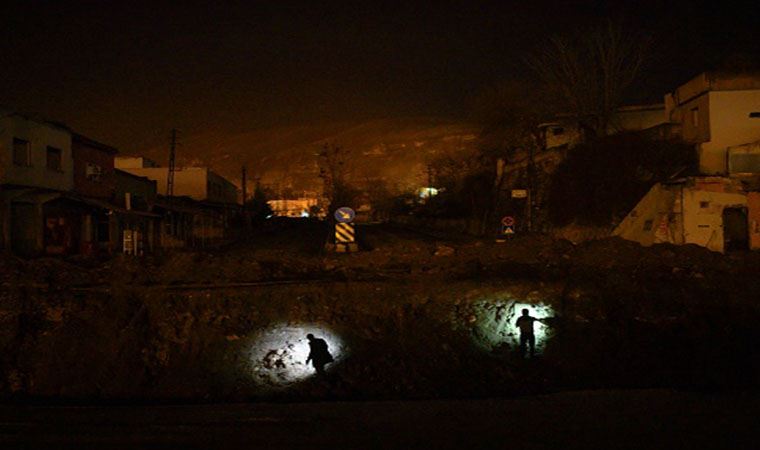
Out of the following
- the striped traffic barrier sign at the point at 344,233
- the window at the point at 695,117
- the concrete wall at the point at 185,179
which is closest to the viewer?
the striped traffic barrier sign at the point at 344,233

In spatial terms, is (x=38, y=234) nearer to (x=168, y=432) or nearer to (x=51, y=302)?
(x=51, y=302)

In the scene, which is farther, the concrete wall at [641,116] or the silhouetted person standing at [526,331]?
the concrete wall at [641,116]

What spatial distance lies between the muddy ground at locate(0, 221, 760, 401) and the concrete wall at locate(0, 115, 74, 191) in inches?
342

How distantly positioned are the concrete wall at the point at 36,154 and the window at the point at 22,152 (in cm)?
18

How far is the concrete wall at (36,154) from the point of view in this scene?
2550 cm

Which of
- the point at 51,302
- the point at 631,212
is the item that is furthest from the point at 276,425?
the point at 631,212

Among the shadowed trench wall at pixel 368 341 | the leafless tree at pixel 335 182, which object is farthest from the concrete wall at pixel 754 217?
the leafless tree at pixel 335 182

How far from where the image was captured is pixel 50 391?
12.5m

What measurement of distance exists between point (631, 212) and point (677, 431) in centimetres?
2340

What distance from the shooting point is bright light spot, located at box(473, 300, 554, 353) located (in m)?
13.9

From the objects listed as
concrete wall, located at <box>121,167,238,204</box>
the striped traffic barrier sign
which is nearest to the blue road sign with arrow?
the striped traffic barrier sign

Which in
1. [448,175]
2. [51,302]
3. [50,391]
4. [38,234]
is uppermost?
[448,175]

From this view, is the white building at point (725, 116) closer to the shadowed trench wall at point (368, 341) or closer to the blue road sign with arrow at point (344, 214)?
the shadowed trench wall at point (368, 341)

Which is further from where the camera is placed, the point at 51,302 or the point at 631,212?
the point at 631,212
